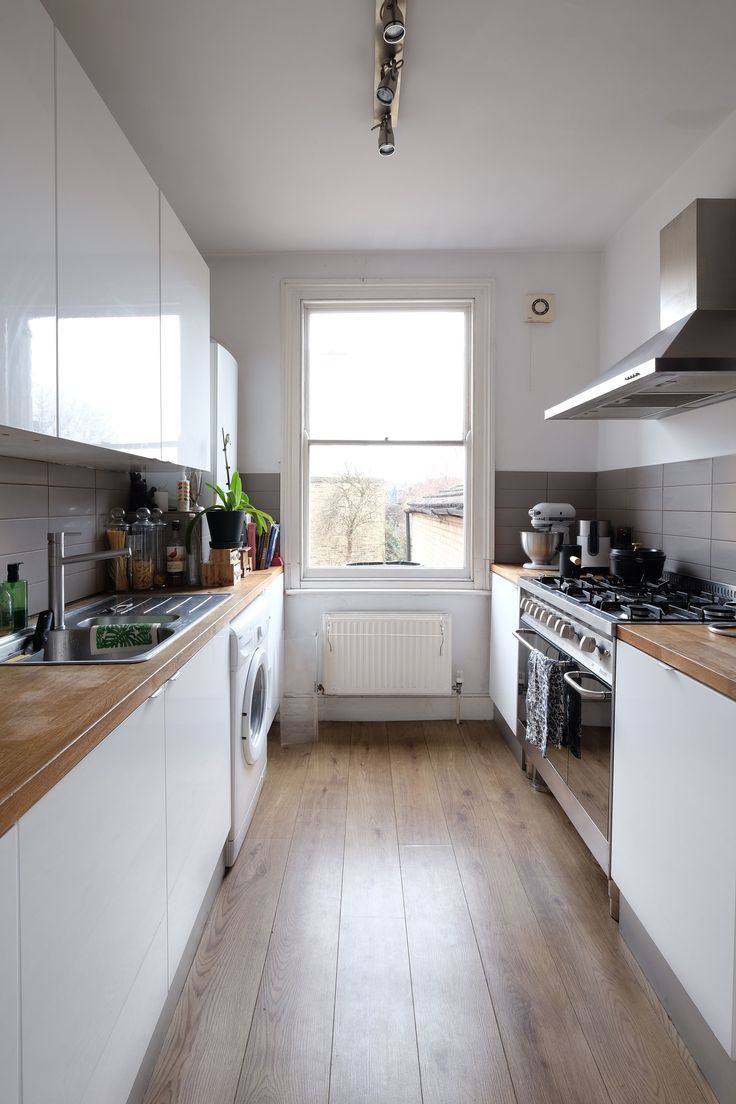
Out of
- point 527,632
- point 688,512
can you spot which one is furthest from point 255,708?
point 688,512

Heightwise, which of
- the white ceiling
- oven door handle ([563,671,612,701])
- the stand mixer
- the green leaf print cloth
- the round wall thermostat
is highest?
the white ceiling

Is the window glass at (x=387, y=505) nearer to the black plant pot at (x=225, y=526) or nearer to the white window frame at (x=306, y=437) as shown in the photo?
the white window frame at (x=306, y=437)

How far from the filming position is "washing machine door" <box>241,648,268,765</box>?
2.19m

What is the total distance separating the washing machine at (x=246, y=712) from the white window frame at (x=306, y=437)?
0.95 meters

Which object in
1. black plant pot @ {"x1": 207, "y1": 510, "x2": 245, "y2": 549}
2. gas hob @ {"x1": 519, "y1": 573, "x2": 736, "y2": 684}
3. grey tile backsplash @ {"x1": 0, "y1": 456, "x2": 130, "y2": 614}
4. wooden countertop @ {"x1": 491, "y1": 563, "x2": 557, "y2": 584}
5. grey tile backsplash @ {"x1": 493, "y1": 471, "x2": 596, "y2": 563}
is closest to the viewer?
grey tile backsplash @ {"x1": 0, "y1": 456, "x2": 130, "y2": 614}

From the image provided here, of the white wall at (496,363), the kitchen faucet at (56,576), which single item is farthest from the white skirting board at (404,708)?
the kitchen faucet at (56,576)

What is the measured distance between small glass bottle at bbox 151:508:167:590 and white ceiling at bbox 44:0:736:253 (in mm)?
1441

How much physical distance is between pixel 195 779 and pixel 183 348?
57.3 inches

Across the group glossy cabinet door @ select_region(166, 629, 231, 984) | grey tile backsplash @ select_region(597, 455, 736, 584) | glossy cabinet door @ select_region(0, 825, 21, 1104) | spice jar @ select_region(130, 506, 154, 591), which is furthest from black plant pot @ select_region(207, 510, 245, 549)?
glossy cabinet door @ select_region(0, 825, 21, 1104)

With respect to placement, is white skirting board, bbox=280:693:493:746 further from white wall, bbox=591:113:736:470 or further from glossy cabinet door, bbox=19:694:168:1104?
glossy cabinet door, bbox=19:694:168:1104

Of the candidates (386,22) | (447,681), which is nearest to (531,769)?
(447,681)

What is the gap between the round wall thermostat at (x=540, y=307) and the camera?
3.43 metres

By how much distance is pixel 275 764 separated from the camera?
118 inches

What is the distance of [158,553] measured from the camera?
266 centimetres
